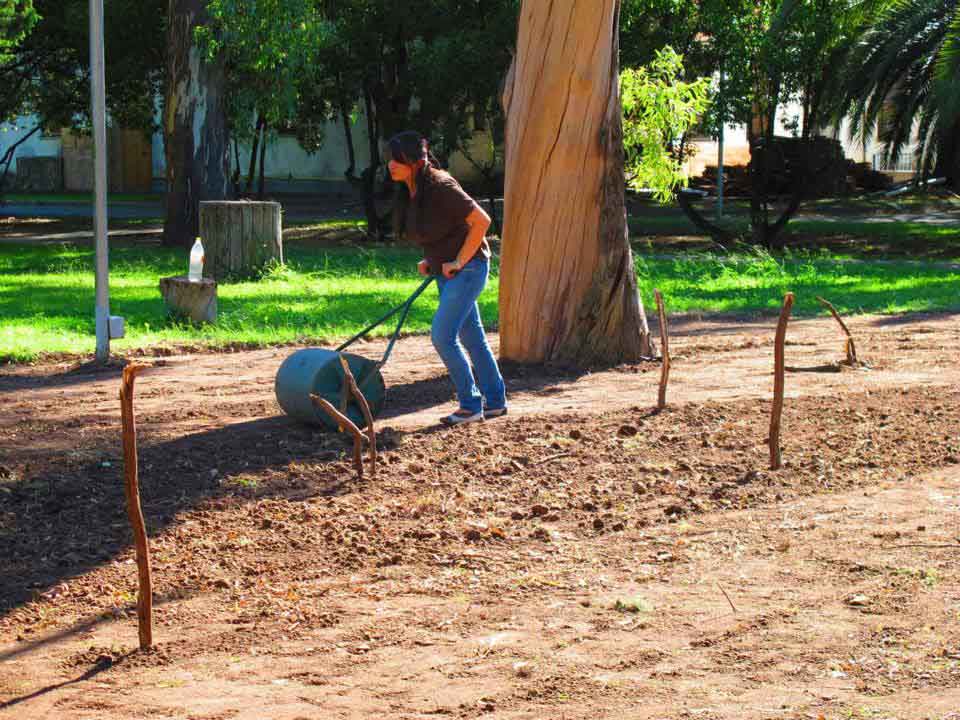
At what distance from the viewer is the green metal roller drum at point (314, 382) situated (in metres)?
7.30

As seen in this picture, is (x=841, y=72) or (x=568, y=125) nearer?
(x=568, y=125)

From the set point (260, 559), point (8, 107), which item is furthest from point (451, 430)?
point (8, 107)

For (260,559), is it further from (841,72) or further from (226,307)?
(841,72)

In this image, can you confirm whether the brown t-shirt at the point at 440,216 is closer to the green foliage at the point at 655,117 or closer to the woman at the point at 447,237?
the woman at the point at 447,237

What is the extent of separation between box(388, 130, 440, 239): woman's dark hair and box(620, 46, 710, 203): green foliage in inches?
320

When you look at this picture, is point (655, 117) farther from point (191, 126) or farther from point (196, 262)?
point (191, 126)

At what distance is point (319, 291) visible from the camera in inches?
558

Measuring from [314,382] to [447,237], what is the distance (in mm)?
1106

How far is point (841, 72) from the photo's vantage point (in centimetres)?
1986

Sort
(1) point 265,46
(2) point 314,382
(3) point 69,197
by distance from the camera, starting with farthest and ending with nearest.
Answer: (3) point 69,197
(1) point 265,46
(2) point 314,382

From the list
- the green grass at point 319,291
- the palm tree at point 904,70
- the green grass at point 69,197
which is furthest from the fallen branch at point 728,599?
the green grass at point 69,197

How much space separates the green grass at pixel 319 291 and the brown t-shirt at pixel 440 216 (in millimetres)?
3673

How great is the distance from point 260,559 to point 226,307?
7.75 metres

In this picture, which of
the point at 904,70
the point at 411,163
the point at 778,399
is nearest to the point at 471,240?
the point at 411,163
